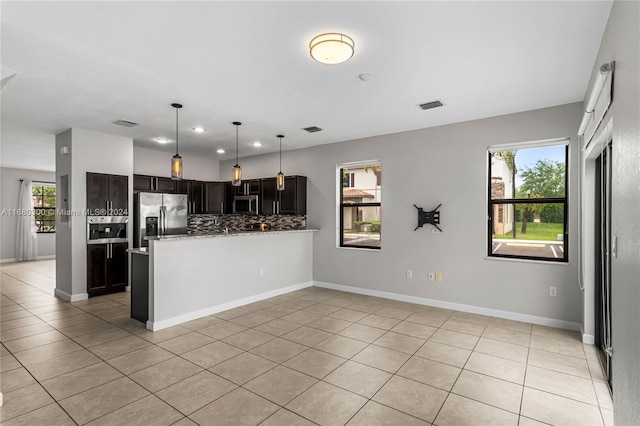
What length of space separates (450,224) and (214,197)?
501 cm

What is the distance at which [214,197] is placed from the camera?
7.48 m

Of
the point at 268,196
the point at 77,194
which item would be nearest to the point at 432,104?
the point at 268,196

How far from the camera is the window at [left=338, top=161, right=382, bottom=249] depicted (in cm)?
572

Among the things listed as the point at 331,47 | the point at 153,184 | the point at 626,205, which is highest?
the point at 331,47

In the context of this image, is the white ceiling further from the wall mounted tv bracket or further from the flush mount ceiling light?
the wall mounted tv bracket

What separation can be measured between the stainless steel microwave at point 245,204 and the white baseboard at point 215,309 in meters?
1.90

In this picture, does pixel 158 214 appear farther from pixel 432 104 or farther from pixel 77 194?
pixel 432 104

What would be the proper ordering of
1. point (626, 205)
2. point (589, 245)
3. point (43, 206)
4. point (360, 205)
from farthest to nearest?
1. point (43, 206)
2. point (360, 205)
3. point (589, 245)
4. point (626, 205)

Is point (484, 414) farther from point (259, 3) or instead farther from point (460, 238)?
point (259, 3)

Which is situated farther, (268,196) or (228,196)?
(228,196)

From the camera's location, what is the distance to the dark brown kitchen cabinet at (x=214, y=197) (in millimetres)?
7371

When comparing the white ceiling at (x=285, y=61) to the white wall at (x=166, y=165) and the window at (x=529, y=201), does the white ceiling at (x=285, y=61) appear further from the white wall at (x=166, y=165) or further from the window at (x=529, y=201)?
the white wall at (x=166, y=165)

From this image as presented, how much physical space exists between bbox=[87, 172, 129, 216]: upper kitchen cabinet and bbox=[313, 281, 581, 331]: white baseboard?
3.81 meters

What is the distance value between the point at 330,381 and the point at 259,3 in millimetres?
2805
